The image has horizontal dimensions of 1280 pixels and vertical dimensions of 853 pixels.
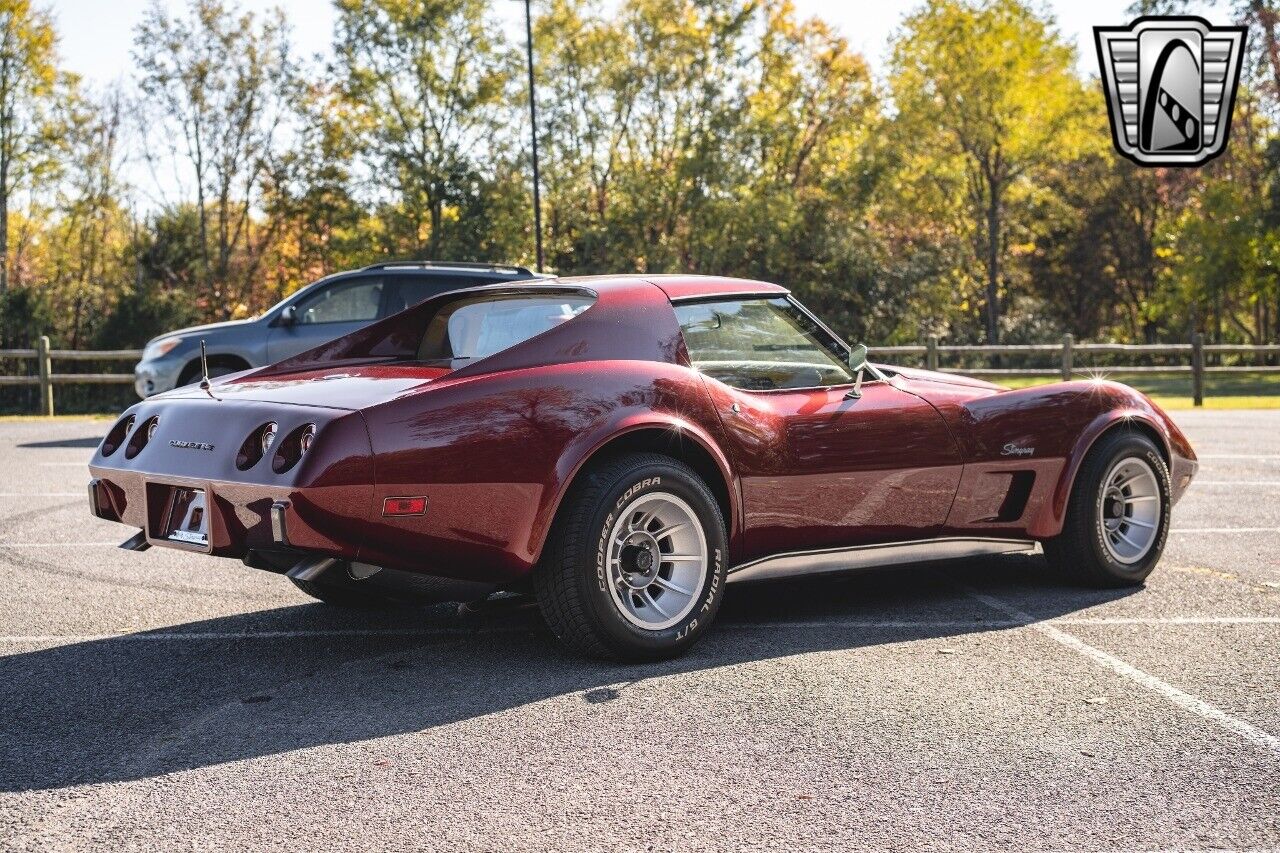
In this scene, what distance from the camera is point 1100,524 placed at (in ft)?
19.8

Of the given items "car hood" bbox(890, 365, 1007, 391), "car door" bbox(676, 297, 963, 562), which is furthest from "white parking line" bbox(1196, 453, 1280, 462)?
"car door" bbox(676, 297, 963, 562)

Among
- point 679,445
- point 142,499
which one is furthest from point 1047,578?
point 142,499

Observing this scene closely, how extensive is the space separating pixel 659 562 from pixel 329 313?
35.4ft

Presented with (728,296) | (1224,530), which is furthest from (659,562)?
(1224,530)

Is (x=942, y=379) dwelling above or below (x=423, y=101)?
below

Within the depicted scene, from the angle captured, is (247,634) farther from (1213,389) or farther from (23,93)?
(23,93)

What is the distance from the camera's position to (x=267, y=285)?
4372 cm

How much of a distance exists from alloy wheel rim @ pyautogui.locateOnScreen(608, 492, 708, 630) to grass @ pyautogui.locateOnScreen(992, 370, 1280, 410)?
43.2ft

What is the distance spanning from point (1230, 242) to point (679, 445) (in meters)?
40.3

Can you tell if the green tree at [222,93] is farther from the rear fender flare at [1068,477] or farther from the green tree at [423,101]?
the rear fender flare at [1068,477]

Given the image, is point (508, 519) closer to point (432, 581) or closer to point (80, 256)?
point (432, 581)

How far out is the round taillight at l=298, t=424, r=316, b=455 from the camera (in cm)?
434

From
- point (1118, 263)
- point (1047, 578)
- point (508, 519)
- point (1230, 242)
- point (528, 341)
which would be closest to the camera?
point (508, 519)

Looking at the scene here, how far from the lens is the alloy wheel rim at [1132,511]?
20.3 ft
